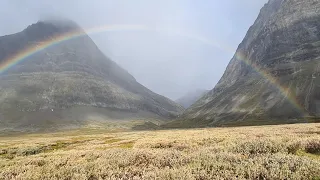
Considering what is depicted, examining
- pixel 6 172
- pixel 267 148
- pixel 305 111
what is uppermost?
pixel 305 111

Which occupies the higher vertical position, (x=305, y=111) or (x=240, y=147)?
(x=305, y=111)

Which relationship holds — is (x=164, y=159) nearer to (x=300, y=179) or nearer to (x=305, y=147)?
(x=300, y=179)

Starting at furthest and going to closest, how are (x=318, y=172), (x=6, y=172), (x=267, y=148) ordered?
1. (x=267, y=148)
2. (x=6, y=172)
3. (x=318, y=172)

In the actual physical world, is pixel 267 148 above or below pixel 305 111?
below

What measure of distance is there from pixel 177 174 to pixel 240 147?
907cm

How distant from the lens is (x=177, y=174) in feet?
33.2

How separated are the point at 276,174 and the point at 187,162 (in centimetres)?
526

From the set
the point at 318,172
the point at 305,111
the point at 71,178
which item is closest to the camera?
the point at 318,172

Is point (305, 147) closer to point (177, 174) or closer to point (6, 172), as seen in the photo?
point (177, 174)

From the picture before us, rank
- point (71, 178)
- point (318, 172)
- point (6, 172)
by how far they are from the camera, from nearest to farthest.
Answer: point (318, 172) → point (71, 178) → point (6, 172)

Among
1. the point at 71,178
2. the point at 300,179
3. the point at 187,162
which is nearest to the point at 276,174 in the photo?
the point at 300,179

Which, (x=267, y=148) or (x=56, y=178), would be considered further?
(x=267, y=148)

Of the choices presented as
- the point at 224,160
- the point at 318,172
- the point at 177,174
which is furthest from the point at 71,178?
the point at 318,172

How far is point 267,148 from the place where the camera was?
16.7 meters
